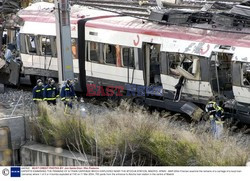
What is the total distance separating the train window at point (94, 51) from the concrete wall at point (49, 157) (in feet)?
22.4

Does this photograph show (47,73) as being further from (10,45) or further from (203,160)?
(203,160)

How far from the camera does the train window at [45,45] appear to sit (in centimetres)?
2330

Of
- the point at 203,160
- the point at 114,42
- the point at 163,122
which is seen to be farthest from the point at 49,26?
the point at 203,160

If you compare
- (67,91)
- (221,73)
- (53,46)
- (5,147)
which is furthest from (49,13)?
(5,147)

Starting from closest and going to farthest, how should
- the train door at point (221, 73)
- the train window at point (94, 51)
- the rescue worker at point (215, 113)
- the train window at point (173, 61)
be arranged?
1. the rescue worker at point (215, 113)
2. the train door at point (221, 73)
3. the train window at point (173, 61)
4. the train window at point (94, 51)

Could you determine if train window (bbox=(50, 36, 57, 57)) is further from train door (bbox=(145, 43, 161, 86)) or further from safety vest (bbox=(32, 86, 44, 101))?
train door (bbox=(145, 43, 161, 86))

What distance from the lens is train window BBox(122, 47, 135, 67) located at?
20500 millimetres

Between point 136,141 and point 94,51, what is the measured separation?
8744 mm

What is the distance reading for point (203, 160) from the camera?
1229cm

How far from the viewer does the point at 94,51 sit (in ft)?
71.6

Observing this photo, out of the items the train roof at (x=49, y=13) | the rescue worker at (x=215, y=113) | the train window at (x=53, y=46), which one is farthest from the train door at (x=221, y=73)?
the train window at (x=53, y=46)

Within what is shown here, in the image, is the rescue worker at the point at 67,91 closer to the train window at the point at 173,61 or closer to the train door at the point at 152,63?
the train door at the point at 152,63

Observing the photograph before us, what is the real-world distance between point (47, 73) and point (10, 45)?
11.9 feet

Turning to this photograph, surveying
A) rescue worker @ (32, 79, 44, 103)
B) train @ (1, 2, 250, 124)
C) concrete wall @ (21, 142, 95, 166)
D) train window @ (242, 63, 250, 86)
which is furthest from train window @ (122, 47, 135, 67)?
concrete wall @ (21, 142, 95, 166)
